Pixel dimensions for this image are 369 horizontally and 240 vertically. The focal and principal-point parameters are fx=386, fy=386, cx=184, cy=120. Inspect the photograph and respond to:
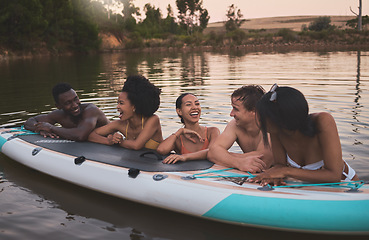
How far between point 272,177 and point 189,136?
136 cm

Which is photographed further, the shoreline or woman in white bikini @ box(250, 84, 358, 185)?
the shoreline

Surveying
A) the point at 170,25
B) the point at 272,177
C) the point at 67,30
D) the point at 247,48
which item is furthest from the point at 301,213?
the point at 170,25

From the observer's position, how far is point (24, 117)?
838 centimetres

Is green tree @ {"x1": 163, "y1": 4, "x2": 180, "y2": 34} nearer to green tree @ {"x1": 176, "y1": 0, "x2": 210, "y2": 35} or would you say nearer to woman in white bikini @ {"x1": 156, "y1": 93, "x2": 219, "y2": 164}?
green tree @ {"x1": 176, "y1": 0, "x2": 210, "y2": 35}

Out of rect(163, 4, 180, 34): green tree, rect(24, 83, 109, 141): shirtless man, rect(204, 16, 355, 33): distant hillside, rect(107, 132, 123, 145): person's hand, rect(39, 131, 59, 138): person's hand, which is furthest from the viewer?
rect(204, 16, 355, 33): distant hillside

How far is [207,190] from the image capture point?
339cm

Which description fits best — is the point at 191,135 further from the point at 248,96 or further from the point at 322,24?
the point at 322,24

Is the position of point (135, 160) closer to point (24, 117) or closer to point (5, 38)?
point (24, 117)

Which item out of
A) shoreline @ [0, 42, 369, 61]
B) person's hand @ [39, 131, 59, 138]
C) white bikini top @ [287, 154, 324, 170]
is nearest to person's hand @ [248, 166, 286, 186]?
white bikini top @ [287, 154, 324, 170]

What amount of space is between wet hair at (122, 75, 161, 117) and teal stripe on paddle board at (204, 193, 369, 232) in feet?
6.07

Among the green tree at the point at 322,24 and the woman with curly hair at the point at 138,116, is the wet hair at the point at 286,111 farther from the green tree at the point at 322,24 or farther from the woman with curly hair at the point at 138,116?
the green tree at the point at 322,24

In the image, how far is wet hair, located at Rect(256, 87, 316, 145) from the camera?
2.79 metres

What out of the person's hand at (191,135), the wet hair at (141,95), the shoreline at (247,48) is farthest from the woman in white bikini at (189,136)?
the shoreline at (247,48)

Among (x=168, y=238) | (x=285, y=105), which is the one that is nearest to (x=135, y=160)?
(x=168, y=238)
